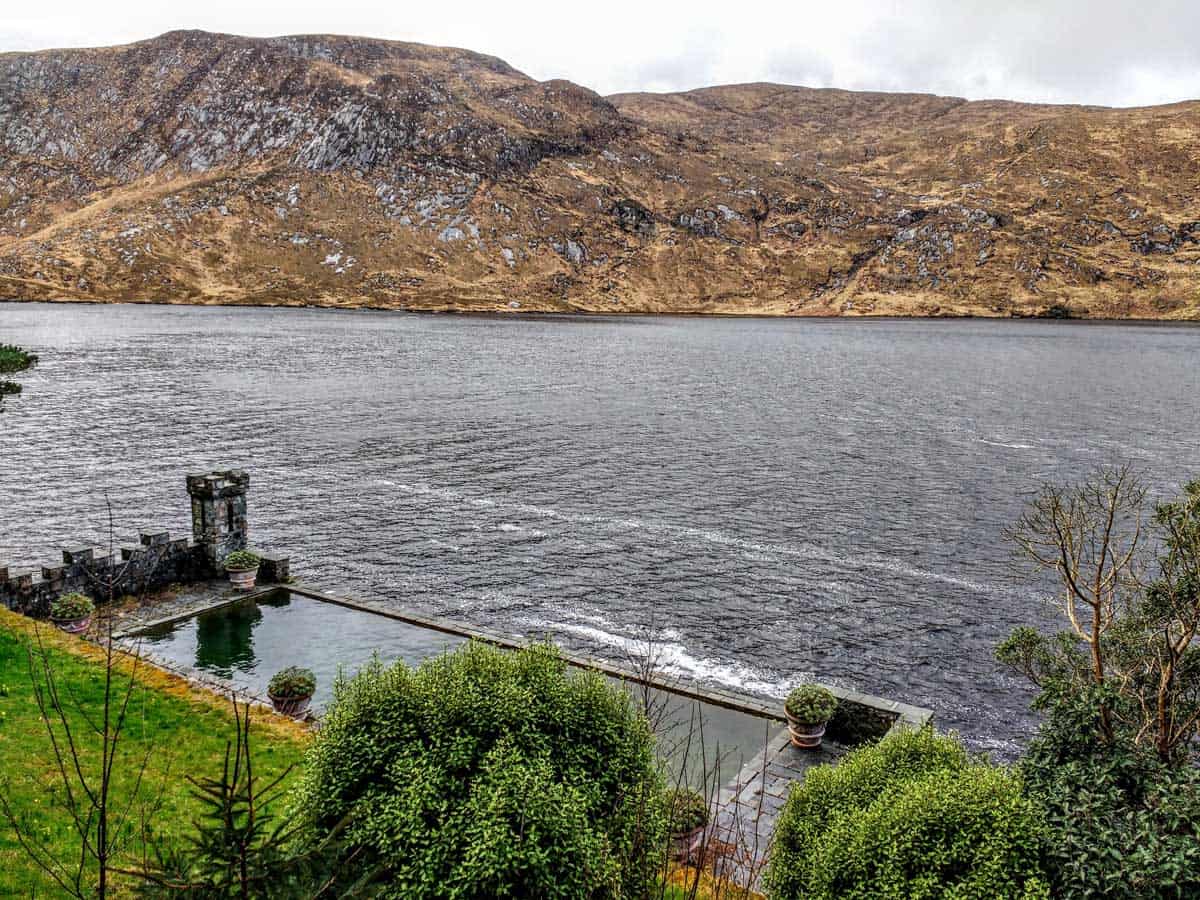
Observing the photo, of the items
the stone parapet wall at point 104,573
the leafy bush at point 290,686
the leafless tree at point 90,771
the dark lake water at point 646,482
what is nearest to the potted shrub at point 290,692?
the leafy bush at point 290,686

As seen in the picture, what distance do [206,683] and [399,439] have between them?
4631 cm

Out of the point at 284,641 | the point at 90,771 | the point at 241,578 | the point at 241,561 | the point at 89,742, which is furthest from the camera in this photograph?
the point at 241,578

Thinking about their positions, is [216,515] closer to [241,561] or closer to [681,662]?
[241,561]

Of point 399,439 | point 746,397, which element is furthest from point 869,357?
point 399,439

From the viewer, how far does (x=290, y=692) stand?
2309 cm

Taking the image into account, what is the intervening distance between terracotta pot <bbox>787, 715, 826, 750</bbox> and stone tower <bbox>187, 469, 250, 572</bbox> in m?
23.9

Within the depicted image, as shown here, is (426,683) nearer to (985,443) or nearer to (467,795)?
(467,795)

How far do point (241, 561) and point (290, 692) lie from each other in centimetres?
1174

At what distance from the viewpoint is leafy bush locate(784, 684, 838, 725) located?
21750 millimetres

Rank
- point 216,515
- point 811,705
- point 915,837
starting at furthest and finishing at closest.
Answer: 1. point 216,515
2. point 811,705
3. point 915,837

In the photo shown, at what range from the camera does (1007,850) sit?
38.7ft

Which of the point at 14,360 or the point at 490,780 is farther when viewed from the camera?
the point at 14,360

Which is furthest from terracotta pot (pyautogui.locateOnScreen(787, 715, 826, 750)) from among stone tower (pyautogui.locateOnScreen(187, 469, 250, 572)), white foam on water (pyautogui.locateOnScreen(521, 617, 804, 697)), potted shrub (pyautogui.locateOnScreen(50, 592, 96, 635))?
stone tower (pyautogui.locateOnScreen(187, 469, 250, 572))

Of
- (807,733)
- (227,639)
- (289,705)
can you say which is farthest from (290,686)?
(807,733)
